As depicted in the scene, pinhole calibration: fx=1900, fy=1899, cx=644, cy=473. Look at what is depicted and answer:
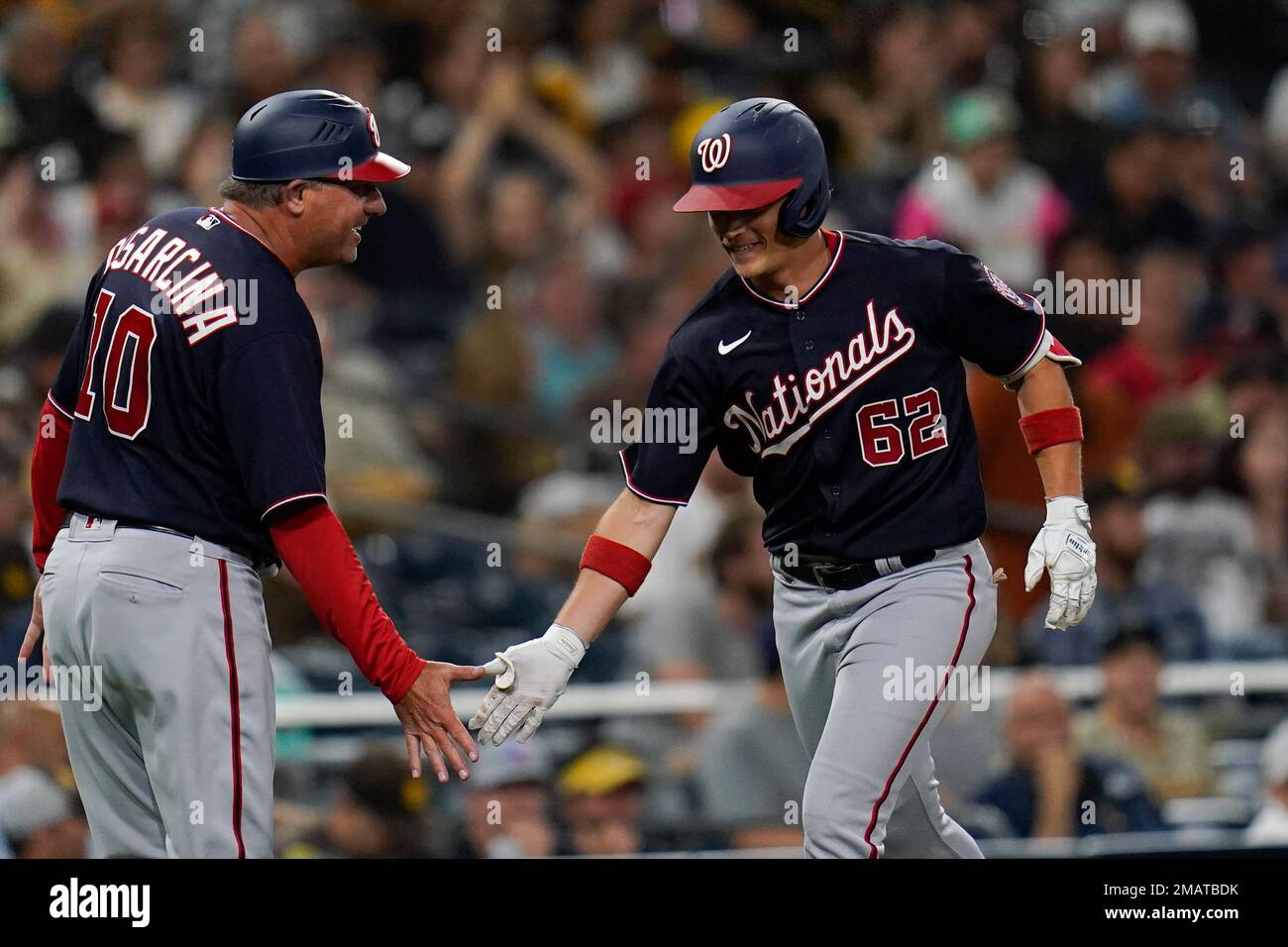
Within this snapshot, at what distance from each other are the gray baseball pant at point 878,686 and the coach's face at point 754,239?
0.71m

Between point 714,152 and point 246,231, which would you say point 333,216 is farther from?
point 714,152

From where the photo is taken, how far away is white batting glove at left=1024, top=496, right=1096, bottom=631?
4066mm

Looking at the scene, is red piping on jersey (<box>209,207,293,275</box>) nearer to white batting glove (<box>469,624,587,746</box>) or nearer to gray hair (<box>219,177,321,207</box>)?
gray hair (<box>219,177,321,207</box>)

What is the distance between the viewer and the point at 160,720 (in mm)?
3650

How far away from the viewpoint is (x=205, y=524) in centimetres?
371

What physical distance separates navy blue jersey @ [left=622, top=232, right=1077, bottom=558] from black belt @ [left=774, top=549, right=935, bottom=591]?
1.0 inches

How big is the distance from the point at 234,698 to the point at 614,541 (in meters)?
0.93

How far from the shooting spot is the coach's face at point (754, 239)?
404 centimetres

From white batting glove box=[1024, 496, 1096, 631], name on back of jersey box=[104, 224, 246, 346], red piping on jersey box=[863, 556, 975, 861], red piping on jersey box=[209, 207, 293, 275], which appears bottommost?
red piping on jersey box=[863, 556, 975, 861]

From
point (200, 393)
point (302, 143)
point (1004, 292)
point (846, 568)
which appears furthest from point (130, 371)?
point (1004, 292)

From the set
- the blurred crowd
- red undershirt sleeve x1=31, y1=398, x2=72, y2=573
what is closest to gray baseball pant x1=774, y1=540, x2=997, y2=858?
the blurred crowd

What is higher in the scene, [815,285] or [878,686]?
[815,285]
